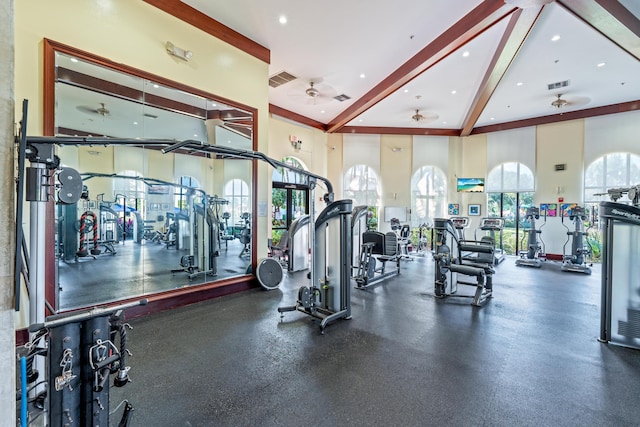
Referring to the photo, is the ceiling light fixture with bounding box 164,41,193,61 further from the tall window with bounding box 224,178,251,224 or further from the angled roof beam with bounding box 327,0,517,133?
the angled roof beam with bounding box 327,0,517,133

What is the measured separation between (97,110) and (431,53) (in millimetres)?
5737

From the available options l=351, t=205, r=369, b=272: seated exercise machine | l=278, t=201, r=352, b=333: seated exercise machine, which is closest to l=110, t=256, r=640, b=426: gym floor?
l=278, t=201, r=352, b=333: seated exercise machine

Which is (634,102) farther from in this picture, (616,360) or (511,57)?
(616,360)

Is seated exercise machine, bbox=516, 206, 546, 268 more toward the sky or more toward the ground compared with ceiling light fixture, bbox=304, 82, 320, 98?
more toward the ground

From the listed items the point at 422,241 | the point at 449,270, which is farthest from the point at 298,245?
the point at 422,241

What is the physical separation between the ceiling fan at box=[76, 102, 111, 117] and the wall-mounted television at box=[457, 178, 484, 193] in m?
11.1

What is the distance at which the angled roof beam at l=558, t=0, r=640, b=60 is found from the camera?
14.2 feet

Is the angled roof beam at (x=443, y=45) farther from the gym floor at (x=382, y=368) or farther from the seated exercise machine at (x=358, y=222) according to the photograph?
the gym floor at (x=382, y=368)

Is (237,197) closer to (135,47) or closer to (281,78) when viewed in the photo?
(135,47)

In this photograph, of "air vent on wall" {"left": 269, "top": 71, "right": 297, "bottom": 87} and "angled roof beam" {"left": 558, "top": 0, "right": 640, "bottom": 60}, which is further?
"air vent on wall" {"left": 269, "top": 71, "right": 297, "bottom": 87}

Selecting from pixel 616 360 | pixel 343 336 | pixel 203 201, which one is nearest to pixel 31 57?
pixel 203 201

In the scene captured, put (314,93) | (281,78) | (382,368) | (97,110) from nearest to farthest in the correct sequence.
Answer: (382,368) → (97,110) → (281,78) → (314,93)

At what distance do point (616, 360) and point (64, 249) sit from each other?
6.22 metres

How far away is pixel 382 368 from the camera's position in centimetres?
267
